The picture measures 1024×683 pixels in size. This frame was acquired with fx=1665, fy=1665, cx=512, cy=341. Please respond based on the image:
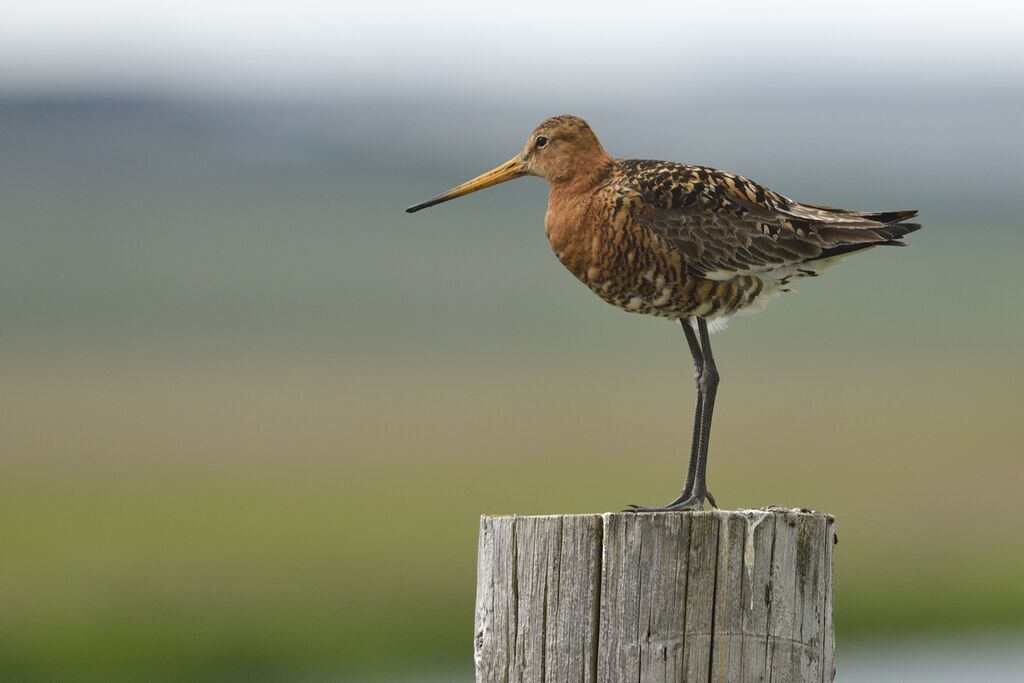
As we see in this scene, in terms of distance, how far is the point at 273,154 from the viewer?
14888 centimetres

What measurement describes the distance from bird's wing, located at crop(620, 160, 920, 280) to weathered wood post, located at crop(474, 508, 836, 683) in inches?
113

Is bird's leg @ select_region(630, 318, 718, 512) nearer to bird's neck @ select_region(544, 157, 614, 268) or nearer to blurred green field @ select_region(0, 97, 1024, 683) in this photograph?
bird's neck @ select_region(544, 157, 614, 268)

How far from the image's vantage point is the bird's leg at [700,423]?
332 inches

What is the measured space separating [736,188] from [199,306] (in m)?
81.9

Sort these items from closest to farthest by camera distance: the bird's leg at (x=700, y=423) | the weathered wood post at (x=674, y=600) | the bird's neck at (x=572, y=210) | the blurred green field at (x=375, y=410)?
1. the weathered wood post at (x=674, y=600)
2. the bird's leg at (x=700, y=423)
3. the bird's neck at (x=572, y=210)
4. the blurred green field at (x=375, y=410)

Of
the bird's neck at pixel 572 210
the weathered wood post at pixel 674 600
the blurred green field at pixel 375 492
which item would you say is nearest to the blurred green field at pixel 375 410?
the blurred green field at pixel 375 492

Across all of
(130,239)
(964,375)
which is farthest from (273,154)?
(964,375)

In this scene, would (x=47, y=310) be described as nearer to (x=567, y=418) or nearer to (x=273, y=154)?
(x=567, y=418)

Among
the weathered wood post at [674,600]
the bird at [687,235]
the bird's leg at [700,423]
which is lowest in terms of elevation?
the weathered wood post at [674,600]

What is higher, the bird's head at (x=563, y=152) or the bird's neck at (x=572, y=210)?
the bird's head at (x=563, y=152)

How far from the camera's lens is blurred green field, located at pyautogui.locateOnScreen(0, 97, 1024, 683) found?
82.0 ft

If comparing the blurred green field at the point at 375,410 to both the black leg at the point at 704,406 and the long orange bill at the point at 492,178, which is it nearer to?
the long orange bill at the point at 492,178

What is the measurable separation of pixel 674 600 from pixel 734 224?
336 centimetres

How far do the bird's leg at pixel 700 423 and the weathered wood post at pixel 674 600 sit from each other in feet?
6.71
